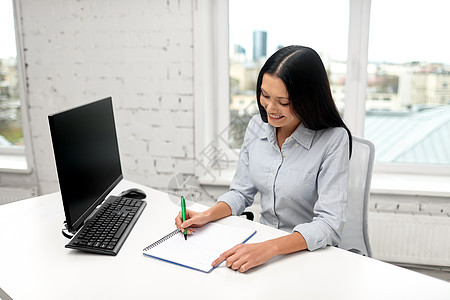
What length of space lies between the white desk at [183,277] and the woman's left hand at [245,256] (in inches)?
0.8

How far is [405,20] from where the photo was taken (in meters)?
2.28

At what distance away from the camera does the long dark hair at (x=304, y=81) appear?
4.40ft

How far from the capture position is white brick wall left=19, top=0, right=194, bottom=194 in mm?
2332

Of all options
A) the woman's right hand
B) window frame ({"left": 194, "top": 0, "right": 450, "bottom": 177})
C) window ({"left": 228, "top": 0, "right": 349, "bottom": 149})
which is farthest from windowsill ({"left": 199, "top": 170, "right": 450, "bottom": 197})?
the woman's right hand

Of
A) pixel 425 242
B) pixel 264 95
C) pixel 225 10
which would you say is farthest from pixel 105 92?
pixel 425 242

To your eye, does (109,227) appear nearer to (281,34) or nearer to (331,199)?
(331,199)

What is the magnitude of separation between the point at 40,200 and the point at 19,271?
0.58 m

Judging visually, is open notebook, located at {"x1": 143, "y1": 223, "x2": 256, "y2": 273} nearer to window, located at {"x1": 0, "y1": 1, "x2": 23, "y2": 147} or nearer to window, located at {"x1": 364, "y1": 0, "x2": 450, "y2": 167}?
window, located at {"x1": 364, "y1": 0, "x2": 450, "y2": 167}

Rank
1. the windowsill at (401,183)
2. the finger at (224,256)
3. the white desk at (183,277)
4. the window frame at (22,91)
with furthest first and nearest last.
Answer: the window frame at (22,91)
the windowsill at (401,183)
the finger at (224,256)
the white desk at (183,277)

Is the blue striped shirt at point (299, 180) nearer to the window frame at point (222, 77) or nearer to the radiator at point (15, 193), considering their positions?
the window frame at point (222, 77)

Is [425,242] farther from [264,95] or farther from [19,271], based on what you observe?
[19,271]

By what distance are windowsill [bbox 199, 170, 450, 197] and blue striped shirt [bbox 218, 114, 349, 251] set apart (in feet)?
2.48

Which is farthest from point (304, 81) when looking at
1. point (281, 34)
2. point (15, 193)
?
point (15, 193)

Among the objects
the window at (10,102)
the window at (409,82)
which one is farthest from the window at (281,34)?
the window at (10,102)
